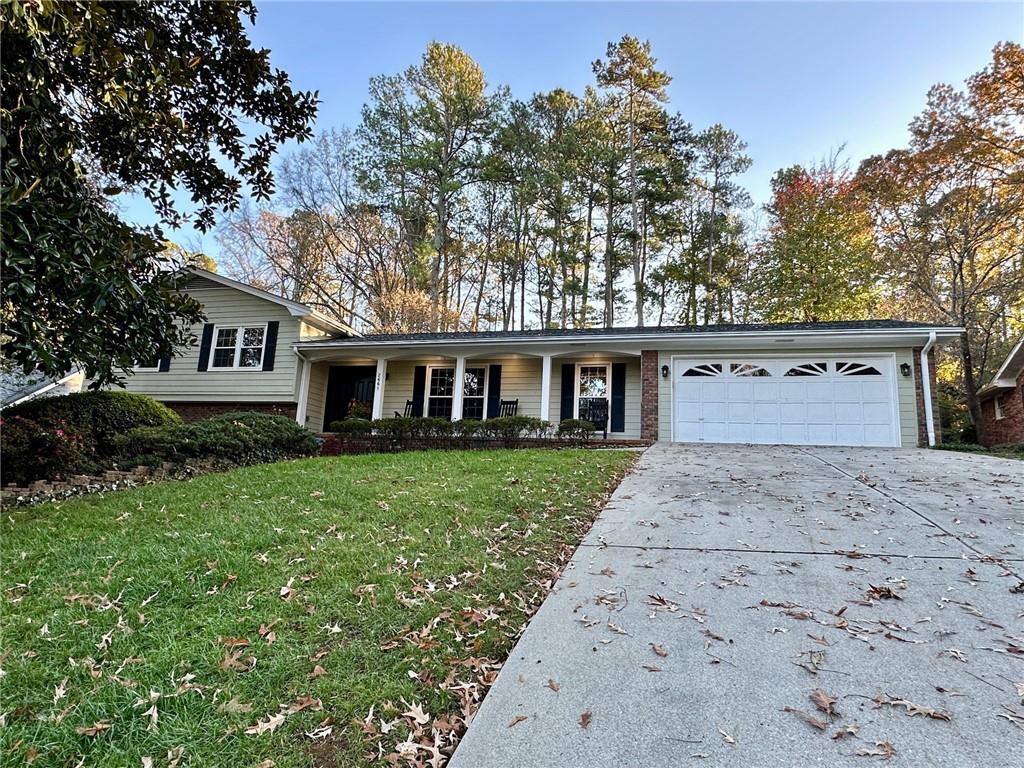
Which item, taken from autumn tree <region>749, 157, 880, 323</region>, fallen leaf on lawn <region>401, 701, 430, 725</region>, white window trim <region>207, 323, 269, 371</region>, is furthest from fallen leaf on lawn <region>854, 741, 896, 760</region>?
autumn tree <region>749, 157, 880, 323</region>

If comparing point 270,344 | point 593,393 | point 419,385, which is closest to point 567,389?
point 593,393

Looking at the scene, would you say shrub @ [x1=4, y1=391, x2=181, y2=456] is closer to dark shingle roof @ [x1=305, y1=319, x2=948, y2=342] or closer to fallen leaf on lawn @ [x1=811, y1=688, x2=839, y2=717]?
dark shingle roof @ [x1=305, y1=319, x2=948, y2=342]

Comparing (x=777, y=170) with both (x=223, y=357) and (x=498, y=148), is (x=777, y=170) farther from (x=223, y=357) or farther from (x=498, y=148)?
(x=223, y=357)

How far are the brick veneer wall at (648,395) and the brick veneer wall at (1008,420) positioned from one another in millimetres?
11136

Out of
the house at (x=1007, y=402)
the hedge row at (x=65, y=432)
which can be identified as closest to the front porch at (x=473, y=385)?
the hedge row at (x=65, y=432)

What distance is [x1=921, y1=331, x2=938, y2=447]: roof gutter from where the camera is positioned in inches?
399

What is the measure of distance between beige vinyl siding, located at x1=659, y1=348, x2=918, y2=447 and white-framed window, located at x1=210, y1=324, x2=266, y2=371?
412 inches

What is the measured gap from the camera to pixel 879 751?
191cm

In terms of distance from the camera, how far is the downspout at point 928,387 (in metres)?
10.1

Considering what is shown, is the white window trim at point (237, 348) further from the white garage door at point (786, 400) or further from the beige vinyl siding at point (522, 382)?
the white garage door at point (786, 400)

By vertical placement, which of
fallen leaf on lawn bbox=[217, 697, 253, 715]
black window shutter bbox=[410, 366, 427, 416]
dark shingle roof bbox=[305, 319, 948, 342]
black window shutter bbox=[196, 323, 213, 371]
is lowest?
fallen leaf on lawn bbox=[217, 697, 253, 715]

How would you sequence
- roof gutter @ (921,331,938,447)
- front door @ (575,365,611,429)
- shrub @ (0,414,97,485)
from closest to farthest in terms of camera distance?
1. shrub @ (0,414,97,485)
2. roof gutter @ (921,331,938,447)
3. front door @ (575,365,611,429)

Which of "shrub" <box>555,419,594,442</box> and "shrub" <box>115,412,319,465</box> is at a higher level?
"shrub" <box>555,419,594,442</box>

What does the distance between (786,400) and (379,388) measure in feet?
31.4
